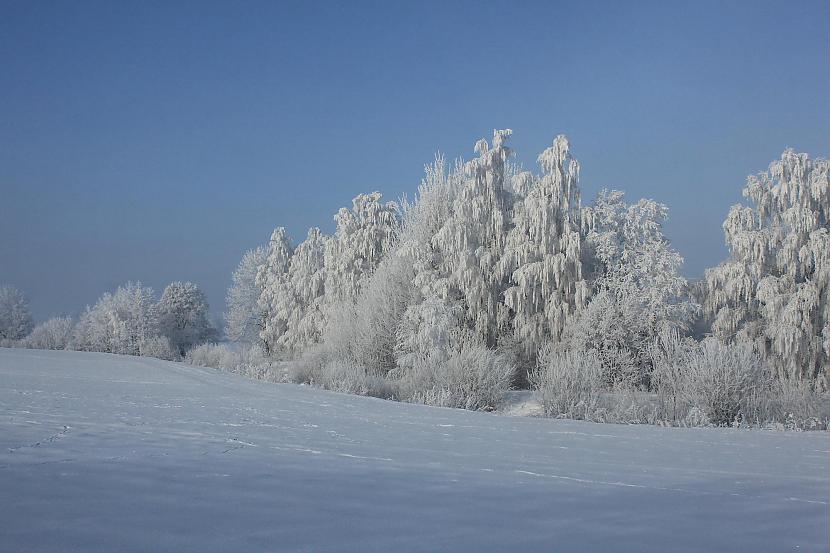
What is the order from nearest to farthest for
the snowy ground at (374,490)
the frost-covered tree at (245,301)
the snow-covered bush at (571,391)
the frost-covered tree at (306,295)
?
the snowy ground at (374,490) < the snow-covered bush at (571,391) < the frost-covered tree at (306,295) < the frost-covered tree at (245,301)

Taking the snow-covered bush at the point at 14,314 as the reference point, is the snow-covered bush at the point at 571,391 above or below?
below

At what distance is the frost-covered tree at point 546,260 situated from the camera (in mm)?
19016

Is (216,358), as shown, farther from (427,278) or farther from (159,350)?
(427,278)

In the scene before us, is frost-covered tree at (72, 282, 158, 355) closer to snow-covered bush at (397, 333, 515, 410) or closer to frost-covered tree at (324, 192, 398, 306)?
frost-covered tree at (324, 192, 398, 306)

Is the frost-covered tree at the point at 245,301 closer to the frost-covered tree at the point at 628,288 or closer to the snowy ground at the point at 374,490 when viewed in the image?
the frost-covered tree at the point at 628,288

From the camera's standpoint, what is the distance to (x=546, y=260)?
19000 millimetres

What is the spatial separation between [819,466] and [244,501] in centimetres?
383

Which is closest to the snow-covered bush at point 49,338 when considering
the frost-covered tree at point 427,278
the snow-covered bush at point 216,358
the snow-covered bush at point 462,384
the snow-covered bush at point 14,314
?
the snow-covered bush at point 14,314

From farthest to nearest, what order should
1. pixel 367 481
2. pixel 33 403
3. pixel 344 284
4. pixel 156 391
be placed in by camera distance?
pixel 344 284 → pixel 156 391 → pixel 33 403 → pixel 367 481

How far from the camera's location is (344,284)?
27.6m

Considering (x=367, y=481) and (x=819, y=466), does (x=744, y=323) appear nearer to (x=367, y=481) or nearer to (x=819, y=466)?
(x=819, y=466)

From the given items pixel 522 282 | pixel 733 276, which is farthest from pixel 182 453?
pixel 733 276

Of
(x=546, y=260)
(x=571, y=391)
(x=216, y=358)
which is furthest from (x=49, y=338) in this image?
(x=571, y=391)

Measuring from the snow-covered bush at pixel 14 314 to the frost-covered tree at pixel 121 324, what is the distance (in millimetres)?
11465
